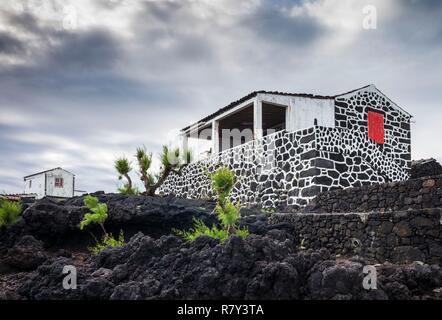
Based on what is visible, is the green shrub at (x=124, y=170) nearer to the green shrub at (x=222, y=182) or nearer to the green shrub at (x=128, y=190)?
the green shrub at (x=128, y=190)

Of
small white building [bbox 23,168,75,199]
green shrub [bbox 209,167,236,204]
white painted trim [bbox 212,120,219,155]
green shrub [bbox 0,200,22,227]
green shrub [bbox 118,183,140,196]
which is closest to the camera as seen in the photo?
green shrub [bbox 209,167,236,204]

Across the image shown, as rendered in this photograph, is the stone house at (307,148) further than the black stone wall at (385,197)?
Yes

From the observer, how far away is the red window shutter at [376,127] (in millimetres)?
17859

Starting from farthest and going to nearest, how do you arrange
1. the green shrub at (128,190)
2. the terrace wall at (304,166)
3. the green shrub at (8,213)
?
the green shrub at (128,190) → the terrace wall at (304,166) → the green shrub at (8,213)

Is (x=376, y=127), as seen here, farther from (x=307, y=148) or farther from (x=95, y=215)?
(x=95, y=215)

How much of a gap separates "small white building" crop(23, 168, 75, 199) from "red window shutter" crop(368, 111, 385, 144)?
2158 centimetres

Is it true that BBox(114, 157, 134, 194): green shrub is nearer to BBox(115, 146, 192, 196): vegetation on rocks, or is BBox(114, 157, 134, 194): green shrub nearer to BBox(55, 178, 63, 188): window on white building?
BBox(115, 146, 192, 196): vegetation on rocks

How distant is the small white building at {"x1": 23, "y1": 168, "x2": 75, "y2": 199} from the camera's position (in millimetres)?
31784

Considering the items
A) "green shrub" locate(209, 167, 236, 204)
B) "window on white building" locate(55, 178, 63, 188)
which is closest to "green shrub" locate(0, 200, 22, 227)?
"green shrub" locate(209, 167, 236, 204)

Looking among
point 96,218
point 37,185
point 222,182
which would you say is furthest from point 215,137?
point 37,185

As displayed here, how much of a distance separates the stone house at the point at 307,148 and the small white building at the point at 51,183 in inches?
532

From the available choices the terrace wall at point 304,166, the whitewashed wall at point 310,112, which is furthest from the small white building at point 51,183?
the whitewashed wall at point 310,112

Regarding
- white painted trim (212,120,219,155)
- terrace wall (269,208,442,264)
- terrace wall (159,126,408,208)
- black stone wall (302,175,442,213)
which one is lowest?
terrace wall (269,208,442,264)
